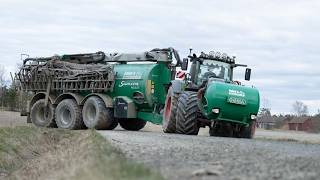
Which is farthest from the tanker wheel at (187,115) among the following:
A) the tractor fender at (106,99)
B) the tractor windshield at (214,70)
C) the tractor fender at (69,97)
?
the tractor fender at (69,97)

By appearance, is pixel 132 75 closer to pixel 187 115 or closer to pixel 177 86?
pixel 177 86

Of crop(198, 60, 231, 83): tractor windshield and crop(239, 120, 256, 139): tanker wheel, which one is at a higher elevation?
crop(198, 60, 231, 83): tractor windshield

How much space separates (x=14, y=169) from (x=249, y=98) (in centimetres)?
780

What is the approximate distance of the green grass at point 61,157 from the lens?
7367 millimetres

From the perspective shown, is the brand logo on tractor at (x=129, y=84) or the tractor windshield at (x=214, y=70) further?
the brand logo on tractor at (x=129, y=84)

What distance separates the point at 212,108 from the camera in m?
19.2

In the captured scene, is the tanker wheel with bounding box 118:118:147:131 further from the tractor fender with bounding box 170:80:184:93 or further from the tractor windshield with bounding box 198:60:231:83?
the tractor windshield with bounding box 198:60:231:83

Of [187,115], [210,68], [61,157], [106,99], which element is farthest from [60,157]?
[106,99]

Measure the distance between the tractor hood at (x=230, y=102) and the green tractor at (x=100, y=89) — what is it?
4131 millimetres

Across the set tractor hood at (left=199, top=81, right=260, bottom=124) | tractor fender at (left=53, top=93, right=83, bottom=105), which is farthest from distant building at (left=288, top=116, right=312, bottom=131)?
tractor hood at (left=199, top=81, right=260, bottom=124)

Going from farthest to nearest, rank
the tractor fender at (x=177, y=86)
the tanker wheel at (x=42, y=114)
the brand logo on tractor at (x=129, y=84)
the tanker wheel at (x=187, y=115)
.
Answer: the tanker wheel at (x=42, y=114), the brand logo on tractor at (x=129, y=84), the tractor fender at (x=177, y=86), the tanker wheel at (x=187, y=115)

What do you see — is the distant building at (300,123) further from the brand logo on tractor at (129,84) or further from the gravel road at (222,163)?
the gravel road at (222,163)

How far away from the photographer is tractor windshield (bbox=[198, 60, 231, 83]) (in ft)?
72.7

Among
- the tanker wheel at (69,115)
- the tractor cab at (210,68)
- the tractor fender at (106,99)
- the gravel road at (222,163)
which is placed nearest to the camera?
the gravel road at (222,163)
